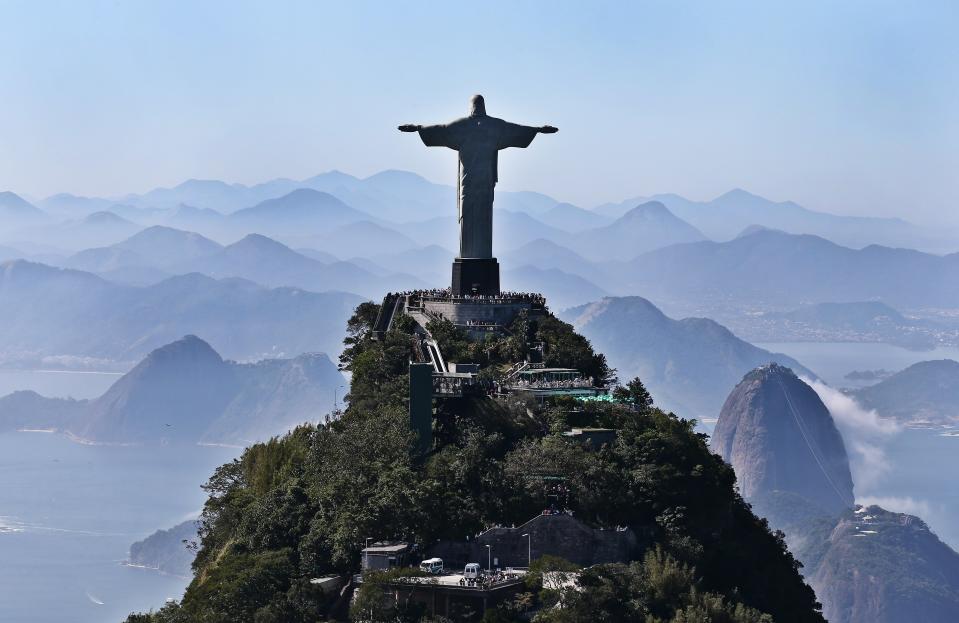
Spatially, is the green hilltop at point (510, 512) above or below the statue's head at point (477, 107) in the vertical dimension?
below

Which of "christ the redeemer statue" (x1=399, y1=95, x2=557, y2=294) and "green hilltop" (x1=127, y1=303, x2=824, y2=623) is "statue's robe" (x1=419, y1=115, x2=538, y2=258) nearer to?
"christ the redeemer statue" (x1=399, y1=95, x2=557, y2=294)

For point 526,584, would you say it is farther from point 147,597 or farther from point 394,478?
point 147,597

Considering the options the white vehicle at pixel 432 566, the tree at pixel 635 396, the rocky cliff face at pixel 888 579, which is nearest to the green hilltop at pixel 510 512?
the tree at pixel 635 396

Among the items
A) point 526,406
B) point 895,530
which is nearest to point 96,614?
point 895,530

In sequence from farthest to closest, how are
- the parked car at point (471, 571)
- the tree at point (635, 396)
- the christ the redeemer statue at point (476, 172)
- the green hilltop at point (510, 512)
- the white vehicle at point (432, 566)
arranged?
1. the christ the redeemer statue at point (476, 172)
2. the tree at point (635, 396)
3. the white vehicle at point (432, 566)
4. the parked car at point (471, 571)
5. the green hilltop at point (510, 512)

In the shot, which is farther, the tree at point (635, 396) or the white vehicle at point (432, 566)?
the tree at point (635, 396)

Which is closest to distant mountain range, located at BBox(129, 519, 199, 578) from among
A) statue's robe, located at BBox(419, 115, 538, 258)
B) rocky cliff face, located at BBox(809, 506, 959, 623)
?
rocky cliff face, located at BBox(809, 506, 959, 623)

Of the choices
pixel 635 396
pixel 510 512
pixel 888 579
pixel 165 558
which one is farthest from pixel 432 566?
pixel 165 558

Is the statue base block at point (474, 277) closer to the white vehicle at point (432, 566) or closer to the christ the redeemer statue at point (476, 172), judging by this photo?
the christ the redeemer statue at point (476, 172)
